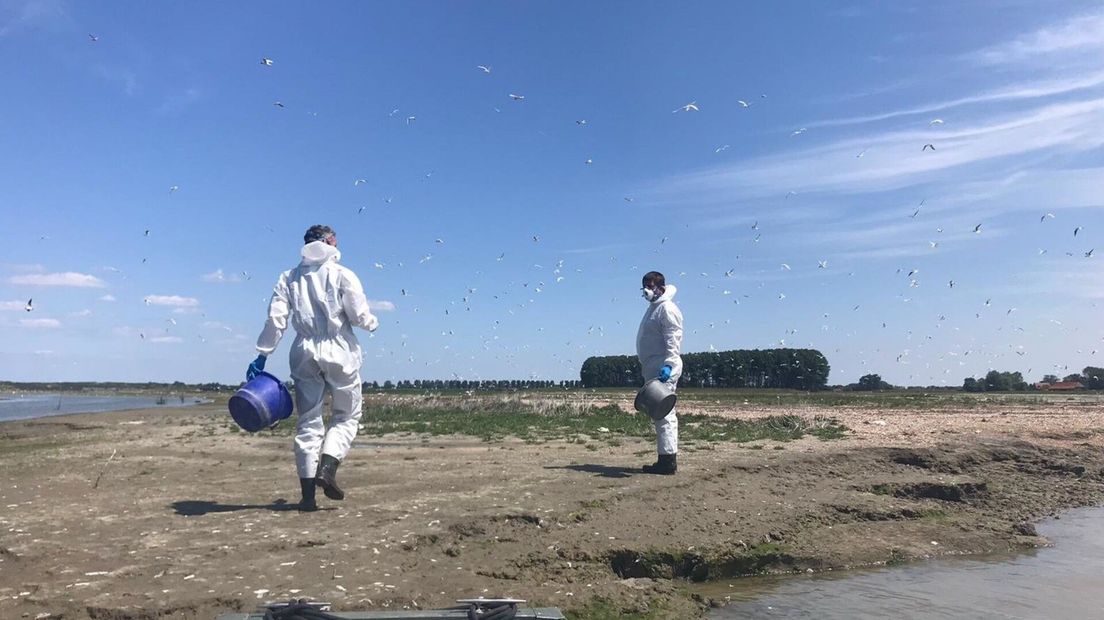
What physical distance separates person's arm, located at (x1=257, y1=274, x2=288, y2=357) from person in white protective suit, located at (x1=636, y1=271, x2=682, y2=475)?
4.62 meters

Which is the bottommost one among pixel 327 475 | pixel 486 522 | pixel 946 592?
pixel 946 592

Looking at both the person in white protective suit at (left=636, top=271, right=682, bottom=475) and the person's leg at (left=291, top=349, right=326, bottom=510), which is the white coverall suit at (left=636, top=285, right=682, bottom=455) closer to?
the person in white protective suit at (left=636, top=271, right=682, bottom=475)

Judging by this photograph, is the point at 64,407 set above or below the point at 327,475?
below

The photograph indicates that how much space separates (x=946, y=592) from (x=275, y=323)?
6.51m

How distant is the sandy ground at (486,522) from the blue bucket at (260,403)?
2.80 ft

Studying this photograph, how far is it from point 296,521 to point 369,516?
2.06 feet

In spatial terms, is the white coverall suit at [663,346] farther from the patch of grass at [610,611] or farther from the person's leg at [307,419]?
the person's leg at [307,419]

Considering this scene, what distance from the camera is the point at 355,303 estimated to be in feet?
23.0

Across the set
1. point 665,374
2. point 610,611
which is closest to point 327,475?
point 610,611

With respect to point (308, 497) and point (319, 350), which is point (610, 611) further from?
point (319, 350)

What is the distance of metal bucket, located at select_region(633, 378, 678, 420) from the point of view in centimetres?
900

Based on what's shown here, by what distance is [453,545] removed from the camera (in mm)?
5965

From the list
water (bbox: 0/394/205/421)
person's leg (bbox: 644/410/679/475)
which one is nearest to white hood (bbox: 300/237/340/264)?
person's leg (bbox: 644/410/679/475)

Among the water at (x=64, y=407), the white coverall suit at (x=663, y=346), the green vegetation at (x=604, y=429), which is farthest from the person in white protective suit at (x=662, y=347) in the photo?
the water at (x=64, y=407)
